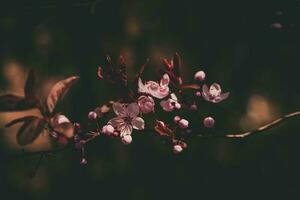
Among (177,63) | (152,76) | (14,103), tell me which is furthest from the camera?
(152,76)

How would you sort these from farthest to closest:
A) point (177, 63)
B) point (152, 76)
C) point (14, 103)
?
point (152, 76)
point (177, 63)
point (14, 103)

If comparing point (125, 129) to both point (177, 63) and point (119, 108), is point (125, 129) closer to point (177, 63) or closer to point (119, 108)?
point (119, 108)

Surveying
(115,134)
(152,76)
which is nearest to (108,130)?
(115,134)

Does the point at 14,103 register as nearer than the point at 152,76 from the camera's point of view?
Yes

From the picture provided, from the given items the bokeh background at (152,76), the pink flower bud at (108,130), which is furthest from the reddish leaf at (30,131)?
the bokeh background at (152,76)

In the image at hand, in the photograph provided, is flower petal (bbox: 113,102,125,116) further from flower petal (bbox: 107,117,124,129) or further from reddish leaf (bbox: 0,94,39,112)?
reddish leaf (bbox: 0,94,39,112)

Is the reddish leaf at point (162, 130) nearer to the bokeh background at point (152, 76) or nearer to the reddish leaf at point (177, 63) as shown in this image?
the reddish leaf at point (177, 63)

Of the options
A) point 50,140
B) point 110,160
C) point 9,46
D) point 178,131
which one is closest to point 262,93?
point 178,131

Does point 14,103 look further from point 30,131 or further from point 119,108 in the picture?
point 119,108

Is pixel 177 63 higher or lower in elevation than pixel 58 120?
higher
